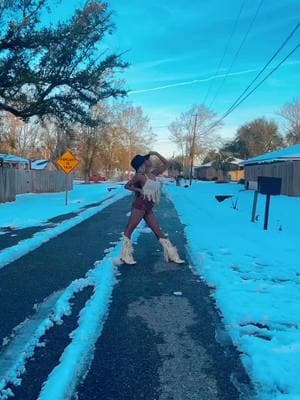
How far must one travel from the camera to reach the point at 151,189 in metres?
7.85

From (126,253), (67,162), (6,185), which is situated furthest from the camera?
(6,185)

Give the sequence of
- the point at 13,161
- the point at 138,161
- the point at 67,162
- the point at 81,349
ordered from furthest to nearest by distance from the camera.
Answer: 1. the point at 13,161
2. the point at 67,162
3. the point at 138,161
4. the point at 81,349

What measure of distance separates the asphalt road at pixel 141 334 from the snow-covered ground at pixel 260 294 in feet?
0.53

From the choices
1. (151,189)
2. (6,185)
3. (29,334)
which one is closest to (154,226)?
(151,189)

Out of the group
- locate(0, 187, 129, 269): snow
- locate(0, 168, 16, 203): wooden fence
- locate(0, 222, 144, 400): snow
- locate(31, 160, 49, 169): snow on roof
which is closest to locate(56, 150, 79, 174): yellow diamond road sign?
locate(0, 168, 16, 203): wooden fence

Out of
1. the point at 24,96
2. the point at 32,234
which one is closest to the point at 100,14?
the point at 24,96

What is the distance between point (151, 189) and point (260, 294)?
9.27 feet

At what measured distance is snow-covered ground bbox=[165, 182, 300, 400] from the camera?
3598mm

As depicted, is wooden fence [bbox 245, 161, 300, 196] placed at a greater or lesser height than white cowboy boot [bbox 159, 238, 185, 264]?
greater

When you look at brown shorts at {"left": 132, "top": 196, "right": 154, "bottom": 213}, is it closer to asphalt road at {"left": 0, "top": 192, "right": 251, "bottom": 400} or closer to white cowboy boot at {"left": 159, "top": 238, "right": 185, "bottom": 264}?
white cowboy boot at {"left": 159, "top": 238, "right": 185, "bottom": 264}

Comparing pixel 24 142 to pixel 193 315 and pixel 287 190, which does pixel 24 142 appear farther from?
pixel 193 315

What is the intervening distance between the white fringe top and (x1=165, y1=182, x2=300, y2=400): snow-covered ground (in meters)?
1.37

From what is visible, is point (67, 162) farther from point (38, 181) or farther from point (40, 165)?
point (40, 165)

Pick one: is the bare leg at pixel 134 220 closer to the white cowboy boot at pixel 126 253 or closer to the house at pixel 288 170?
the white cowboy boot at pixel 126 253
